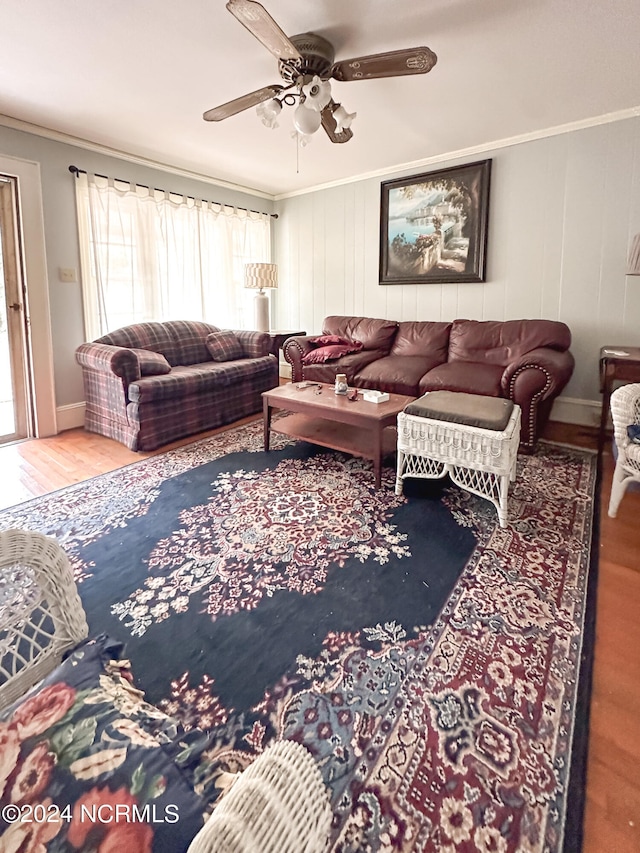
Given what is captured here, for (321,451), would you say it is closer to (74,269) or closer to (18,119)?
(74,269)

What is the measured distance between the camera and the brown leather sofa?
3.18m

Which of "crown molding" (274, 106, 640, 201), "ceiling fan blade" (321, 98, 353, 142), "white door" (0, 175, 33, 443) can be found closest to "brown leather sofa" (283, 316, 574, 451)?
"crown molding" (274, 106, 640, 201)

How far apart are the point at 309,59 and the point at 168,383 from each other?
2216mm

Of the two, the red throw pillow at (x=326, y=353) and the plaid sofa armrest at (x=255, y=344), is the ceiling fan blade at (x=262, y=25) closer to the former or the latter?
the red throw pillow at (x=326, y=353)

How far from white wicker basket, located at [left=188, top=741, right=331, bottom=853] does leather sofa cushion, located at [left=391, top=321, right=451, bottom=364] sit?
151 inches

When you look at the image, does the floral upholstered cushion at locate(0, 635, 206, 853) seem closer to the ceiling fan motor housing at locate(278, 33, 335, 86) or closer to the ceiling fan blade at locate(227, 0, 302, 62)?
the ceiling fan blade at locate(227, 0, 302, 62)

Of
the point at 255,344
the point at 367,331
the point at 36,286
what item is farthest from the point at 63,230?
the point at 367,331

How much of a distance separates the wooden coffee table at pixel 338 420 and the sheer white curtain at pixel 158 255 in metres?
2.07

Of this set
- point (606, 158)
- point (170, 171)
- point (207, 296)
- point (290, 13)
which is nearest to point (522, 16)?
point (290, 13)

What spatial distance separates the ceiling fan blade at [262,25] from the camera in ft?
5.46

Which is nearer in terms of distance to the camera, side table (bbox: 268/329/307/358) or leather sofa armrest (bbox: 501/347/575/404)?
leather sofa armrest (bbox: 501/347/575/404)

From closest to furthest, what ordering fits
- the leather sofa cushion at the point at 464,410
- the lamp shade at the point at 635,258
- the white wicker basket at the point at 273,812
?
the white wicker basket at the point at 273,812
the leather sofa cushion at the point at 464,410
the lamp shade at the point at 635,258

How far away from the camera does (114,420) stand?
3555mm

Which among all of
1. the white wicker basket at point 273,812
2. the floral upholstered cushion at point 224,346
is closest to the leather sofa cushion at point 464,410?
the white wicker basket at point 273,812
